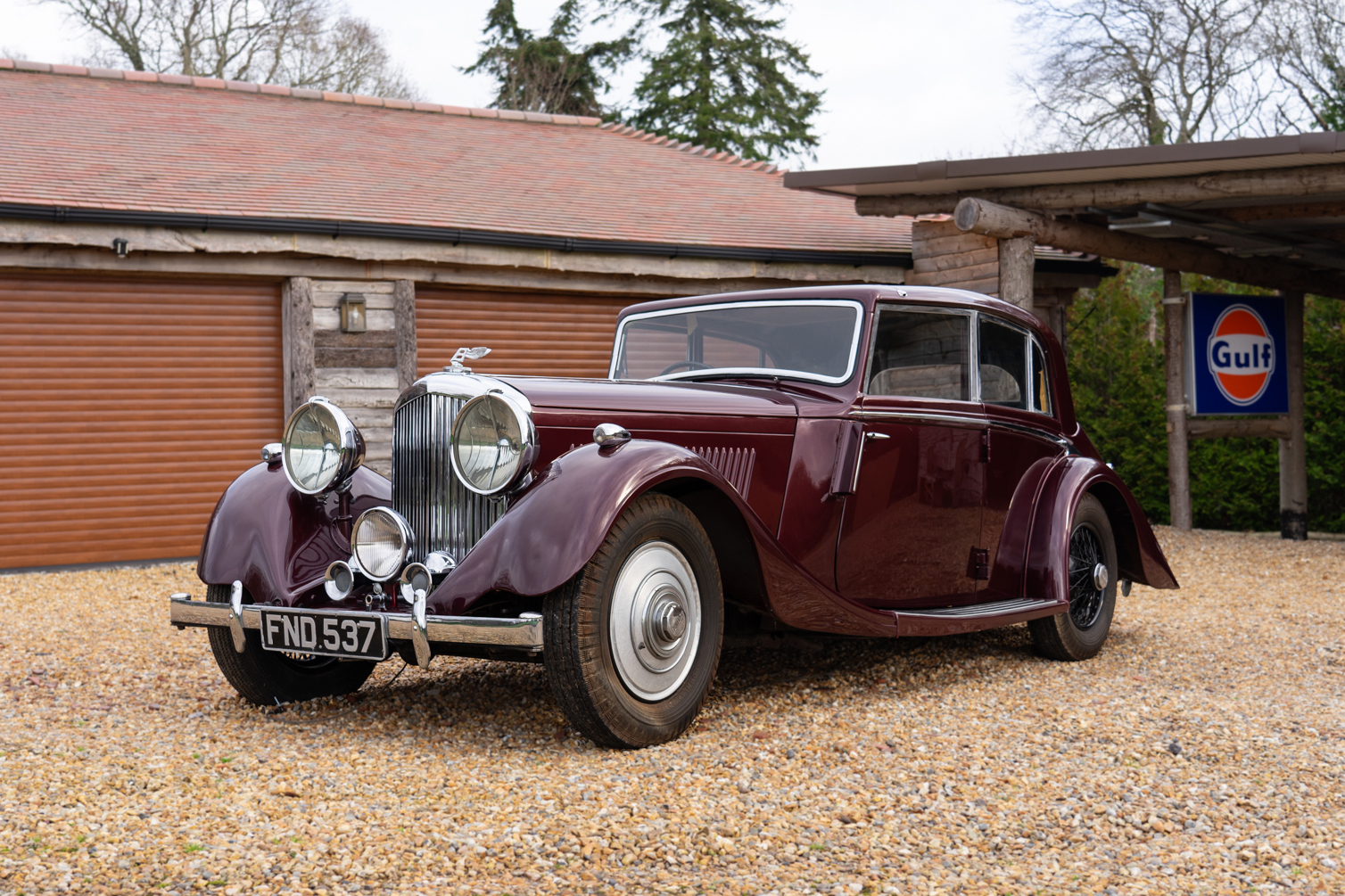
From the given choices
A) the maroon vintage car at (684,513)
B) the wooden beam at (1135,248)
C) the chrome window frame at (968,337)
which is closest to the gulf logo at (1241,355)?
the wooden beam at (1135,248)

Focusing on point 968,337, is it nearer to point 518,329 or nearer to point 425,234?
point 425,234

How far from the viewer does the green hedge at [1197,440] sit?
36.8ft

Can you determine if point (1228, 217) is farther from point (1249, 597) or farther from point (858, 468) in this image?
point (858, 468)

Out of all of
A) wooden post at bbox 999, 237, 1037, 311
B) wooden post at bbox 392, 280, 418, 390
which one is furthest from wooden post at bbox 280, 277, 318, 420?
wooden post at bbox 999, 237, 1037, 311

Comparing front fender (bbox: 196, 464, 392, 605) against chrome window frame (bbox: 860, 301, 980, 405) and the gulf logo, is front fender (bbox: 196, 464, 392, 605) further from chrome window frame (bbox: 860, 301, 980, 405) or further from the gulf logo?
the gulf logo

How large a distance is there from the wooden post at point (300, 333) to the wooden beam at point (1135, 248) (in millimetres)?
4896

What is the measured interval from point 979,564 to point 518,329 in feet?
19.3

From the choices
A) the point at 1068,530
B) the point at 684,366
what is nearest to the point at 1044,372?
the point at 1068,530

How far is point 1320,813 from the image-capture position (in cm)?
307

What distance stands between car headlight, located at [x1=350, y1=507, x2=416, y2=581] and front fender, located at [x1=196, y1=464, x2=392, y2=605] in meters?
0.25

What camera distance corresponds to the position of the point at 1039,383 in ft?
17.6

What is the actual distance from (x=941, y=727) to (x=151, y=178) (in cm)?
783

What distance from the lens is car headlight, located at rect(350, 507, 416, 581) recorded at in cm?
379

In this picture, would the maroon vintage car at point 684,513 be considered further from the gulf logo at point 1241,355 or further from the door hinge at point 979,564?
the gulf logo at point 1241,355
